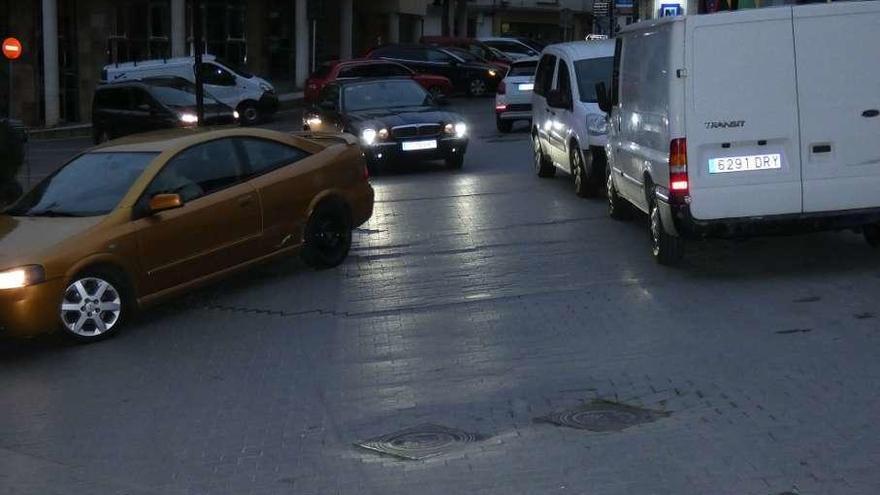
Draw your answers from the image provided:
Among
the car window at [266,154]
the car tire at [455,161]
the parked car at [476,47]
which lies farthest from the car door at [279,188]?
the parked car at [476,47]

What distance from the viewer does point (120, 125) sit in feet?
100

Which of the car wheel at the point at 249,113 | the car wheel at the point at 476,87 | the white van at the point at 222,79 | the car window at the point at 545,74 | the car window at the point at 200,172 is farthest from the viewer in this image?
the car wheel at the point at 476,87

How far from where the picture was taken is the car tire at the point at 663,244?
38.5 feet

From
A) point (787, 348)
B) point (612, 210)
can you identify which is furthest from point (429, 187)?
point (787, 348)

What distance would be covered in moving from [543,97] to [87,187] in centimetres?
894

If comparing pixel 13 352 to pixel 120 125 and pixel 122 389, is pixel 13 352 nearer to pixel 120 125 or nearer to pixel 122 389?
pixel 122 389

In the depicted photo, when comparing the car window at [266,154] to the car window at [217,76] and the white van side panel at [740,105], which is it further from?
the car window at [217,76]

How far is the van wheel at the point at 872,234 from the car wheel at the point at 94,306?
21.8 ft

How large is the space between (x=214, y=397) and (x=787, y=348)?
379 centimetres

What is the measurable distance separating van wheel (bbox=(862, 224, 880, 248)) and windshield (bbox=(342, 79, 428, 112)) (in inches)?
425

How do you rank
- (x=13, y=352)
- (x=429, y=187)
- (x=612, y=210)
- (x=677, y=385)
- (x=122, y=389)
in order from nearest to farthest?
(x=677, y=385) < (x=122, y=389) < (x=13, y=352) < (x=612, y=210) < (x=429, y=187)

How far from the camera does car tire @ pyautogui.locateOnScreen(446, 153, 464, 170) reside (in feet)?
70.0

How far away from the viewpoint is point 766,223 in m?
10.9

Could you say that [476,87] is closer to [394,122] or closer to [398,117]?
[398,117]
